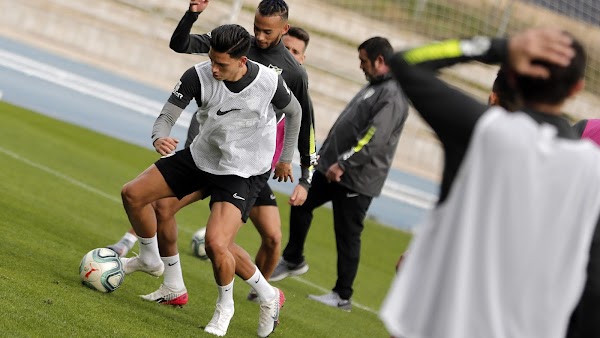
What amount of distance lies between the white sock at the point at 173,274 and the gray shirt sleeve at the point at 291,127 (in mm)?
898

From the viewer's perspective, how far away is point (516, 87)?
10.6ft

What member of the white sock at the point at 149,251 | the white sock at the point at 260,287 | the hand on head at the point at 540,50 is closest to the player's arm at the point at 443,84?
the hand on head at the point at 540,50

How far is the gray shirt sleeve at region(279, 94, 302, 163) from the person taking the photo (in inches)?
264

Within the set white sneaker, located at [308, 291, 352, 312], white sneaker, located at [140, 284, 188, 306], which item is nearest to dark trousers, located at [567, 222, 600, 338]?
white sneaker, located at [140, 284, 188, 306]

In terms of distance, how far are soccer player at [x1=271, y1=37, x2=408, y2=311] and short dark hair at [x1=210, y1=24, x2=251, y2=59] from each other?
2.69 m

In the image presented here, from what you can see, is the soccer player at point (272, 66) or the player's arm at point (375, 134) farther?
the player's arm at point (375, 134)

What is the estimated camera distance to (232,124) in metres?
6.42

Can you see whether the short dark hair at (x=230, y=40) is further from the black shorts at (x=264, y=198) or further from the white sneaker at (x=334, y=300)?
the white sneaker at (x=334, y=300)

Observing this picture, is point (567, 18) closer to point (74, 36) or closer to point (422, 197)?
point (422, 197)

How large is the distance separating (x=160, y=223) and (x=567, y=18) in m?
17.6

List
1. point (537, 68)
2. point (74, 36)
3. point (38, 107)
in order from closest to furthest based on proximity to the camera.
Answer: point (537, 68)
point (38, 107)
point (74, 36)

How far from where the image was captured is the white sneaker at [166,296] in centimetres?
690

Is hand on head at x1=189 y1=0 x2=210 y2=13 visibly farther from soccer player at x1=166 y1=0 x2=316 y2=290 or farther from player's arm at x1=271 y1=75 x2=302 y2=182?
player's arm at x1=271 y1=75 x2=302 y2=182

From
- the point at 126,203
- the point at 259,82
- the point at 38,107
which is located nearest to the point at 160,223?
the point at 126,203
